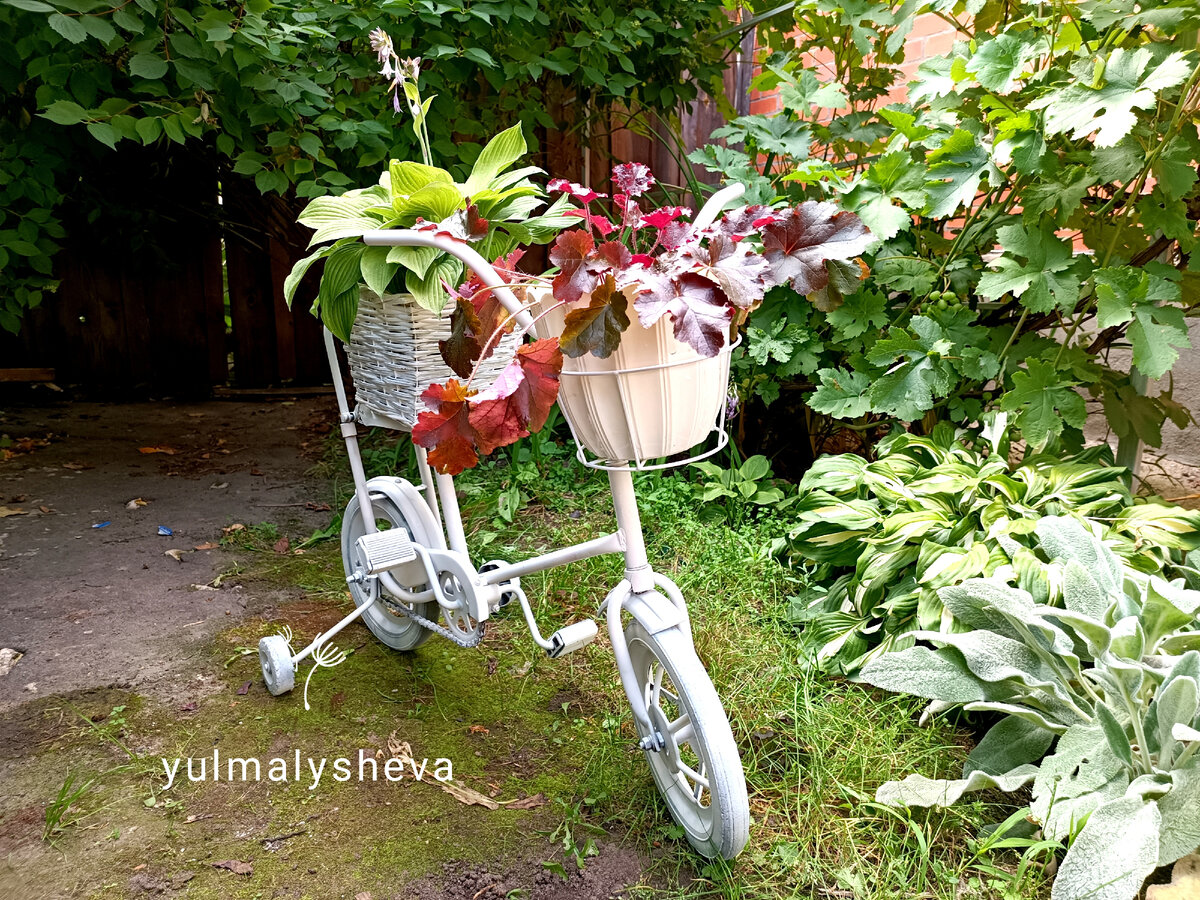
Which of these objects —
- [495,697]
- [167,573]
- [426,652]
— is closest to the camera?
[495,697]

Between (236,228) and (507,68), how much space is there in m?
2.37

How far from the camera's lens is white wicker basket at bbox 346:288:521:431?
159cm

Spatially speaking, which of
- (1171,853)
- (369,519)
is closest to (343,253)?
(369,519)

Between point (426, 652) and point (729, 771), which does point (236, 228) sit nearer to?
point (426, 652)

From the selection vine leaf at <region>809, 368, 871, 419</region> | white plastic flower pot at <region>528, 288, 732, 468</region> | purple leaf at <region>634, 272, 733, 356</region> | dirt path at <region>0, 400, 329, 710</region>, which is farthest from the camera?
vine leaf at <region>809, 368, 871, 419</region>

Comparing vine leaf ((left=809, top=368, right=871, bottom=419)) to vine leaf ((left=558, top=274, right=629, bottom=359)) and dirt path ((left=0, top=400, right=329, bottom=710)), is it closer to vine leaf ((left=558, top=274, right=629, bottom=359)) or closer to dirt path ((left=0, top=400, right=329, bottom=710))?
vine leaf ((left=558, top=274, right=629, bottom=359))

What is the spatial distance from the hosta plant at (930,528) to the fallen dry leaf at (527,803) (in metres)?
Result: 0.74

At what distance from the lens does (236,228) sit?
14.6 ft

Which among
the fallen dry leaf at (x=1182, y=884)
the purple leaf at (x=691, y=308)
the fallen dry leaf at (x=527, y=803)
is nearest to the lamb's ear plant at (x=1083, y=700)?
the fallen dry leaf at (x=1182, y=884)

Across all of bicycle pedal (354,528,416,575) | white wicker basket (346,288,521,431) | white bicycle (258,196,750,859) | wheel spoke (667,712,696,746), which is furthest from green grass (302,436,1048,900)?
white wicker basket (346,288,521,431)

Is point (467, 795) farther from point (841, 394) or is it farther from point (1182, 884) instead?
point (841, 394)

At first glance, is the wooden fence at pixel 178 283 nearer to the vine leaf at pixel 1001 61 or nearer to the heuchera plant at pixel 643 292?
the vine leaf at pixel 1001 61

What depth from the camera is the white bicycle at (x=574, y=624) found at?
1376mm

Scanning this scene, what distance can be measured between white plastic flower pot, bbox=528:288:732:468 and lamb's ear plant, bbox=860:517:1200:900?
74 centimetres
